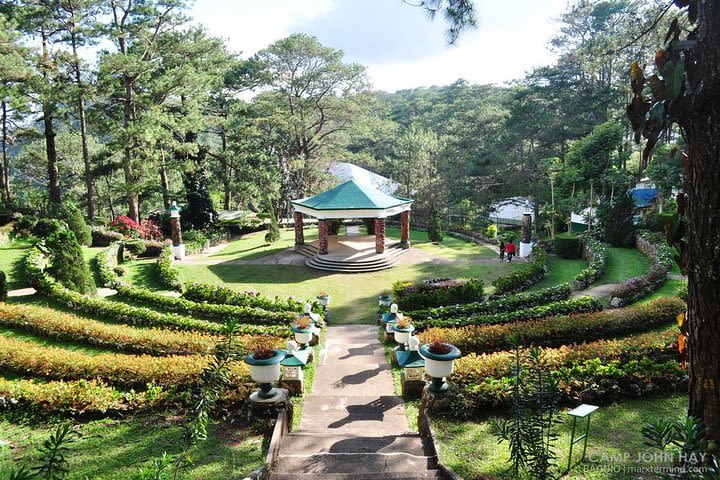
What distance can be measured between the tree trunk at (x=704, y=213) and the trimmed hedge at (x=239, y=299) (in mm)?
10691

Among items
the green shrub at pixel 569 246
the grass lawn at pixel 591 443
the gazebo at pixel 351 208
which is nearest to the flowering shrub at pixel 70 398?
the grass lawn at pixel 591 443

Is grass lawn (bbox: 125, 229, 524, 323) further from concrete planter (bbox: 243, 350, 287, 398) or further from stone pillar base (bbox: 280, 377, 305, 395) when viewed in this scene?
concrete planter (bbox: 243, 350, 287, 398)

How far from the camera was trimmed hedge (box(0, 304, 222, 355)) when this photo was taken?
10.1 m

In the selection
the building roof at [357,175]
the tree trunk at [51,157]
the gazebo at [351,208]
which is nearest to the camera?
the gazebo at [351,208]

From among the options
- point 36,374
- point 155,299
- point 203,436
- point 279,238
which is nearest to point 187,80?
point 279,238

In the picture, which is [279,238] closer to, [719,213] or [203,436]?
[203,436]

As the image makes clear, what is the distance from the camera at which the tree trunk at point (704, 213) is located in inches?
131

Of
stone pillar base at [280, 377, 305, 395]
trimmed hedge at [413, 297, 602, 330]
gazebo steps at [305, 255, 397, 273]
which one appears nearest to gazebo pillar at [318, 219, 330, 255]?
gazebo steps at [305, 255, 397, 273]

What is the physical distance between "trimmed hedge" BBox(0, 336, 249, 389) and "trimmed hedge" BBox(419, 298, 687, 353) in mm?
5072

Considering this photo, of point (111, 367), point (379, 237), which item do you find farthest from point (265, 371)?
point (379, 237)

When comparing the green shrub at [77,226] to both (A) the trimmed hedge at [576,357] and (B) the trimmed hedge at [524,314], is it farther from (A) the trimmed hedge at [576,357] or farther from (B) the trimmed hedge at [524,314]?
(A) the trimmed hedge at [576,357]

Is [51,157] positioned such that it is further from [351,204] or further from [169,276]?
[351,204]

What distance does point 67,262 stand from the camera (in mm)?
14031

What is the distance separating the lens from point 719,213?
3451mm
